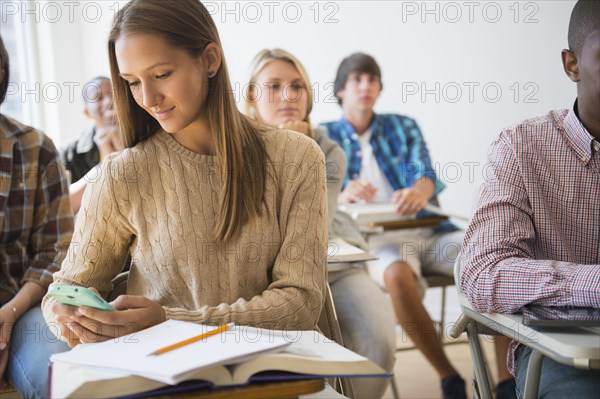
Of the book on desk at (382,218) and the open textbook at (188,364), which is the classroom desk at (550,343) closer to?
the open textbook at (188,364)

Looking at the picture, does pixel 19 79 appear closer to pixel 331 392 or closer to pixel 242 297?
pixel 242 297

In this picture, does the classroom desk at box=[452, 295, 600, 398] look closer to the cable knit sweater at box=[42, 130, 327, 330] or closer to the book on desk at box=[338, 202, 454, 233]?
the cable knit sweater at box=[42, 130, 327, 330]

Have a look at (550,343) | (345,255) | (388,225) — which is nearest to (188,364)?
(550,343)

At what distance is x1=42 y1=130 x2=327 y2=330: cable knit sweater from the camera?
147 centimetres

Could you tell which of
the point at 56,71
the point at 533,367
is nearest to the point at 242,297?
the point at 533,367

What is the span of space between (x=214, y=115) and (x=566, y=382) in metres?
0.87

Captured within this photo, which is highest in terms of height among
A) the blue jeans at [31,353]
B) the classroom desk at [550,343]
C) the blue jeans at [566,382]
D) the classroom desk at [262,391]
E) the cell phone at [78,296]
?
the cell phone at [78,296]

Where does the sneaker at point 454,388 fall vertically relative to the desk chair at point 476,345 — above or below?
below

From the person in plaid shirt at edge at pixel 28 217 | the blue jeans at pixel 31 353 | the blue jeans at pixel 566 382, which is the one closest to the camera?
the blue jeans at pixel 566 382

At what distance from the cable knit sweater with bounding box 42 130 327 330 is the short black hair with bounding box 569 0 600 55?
0.61m

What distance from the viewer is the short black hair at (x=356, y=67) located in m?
3.58

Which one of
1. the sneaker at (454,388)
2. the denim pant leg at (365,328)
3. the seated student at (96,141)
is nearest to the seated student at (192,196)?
the denim pant leg at (365,328)

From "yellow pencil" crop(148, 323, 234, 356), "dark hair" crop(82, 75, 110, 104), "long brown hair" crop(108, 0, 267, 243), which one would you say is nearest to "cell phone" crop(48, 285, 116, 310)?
"yellow pencil" crop(148, 323, 234, 356)

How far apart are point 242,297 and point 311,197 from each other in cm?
26
